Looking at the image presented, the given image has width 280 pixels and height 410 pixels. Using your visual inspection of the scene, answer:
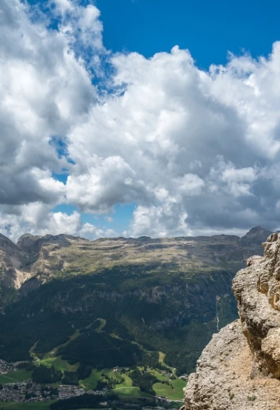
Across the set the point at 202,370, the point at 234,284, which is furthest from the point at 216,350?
the point at 234,284

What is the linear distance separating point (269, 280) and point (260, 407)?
468 inches

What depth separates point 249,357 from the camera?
35.7m

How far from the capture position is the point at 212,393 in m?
31.5

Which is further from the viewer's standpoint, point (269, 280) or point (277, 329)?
point (269, 280)

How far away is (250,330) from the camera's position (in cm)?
3344

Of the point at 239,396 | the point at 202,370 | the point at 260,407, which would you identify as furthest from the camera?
the point at 202,370

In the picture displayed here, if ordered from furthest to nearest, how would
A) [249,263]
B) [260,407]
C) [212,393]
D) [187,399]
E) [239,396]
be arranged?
1. [249,263]
2. [187,399]
3. [212,393]
4. [239,396]
5. [260,407]

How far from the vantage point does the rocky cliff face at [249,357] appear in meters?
28.5

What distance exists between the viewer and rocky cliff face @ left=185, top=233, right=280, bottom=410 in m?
28.5

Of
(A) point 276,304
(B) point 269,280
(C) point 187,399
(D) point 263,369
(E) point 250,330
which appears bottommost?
(C) point 187,399

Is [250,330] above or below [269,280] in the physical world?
below

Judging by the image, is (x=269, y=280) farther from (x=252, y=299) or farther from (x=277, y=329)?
(x=277, y=329)

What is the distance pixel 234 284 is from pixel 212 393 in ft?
40.4

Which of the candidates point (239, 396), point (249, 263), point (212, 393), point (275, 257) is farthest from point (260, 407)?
point (249, 263)
